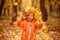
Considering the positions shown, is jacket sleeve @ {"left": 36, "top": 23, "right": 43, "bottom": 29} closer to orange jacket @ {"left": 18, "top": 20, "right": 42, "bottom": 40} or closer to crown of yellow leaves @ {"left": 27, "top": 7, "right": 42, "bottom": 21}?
orange jacket @ {"left": 18, "top": 20, "right": 42, "bottom": 40}

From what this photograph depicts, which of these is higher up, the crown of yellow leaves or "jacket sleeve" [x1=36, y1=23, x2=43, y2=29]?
the crown of yellow leaves

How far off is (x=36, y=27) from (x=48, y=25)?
449 millimetres

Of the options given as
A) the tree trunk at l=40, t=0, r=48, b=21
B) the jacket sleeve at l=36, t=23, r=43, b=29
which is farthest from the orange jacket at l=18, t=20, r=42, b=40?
the tree trunk at l=40, t=0, r=48, b=21

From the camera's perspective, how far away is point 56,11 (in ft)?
29.9

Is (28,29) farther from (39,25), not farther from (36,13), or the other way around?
(36,13)

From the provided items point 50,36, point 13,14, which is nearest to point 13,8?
point 13,14

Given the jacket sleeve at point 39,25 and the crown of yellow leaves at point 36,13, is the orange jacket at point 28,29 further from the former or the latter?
the crown of yellow leaves at point 36,13

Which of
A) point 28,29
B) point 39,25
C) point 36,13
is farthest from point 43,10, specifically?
point 28,29

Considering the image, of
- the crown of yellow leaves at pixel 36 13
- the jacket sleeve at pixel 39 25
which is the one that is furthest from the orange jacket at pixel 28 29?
the crown of yellow leaves at pixel 36 13

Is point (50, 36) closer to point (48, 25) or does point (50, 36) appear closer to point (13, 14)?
point (48, 25)

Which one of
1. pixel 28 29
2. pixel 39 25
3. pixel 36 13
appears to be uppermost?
pixel 36 13

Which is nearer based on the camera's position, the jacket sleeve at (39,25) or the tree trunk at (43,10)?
the jacket sleeve at (39,25)

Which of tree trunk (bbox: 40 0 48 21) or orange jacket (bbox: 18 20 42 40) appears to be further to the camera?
tree trunk (bbox: 40 0 48 21)

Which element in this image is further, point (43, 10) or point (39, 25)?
point (43, 10)
